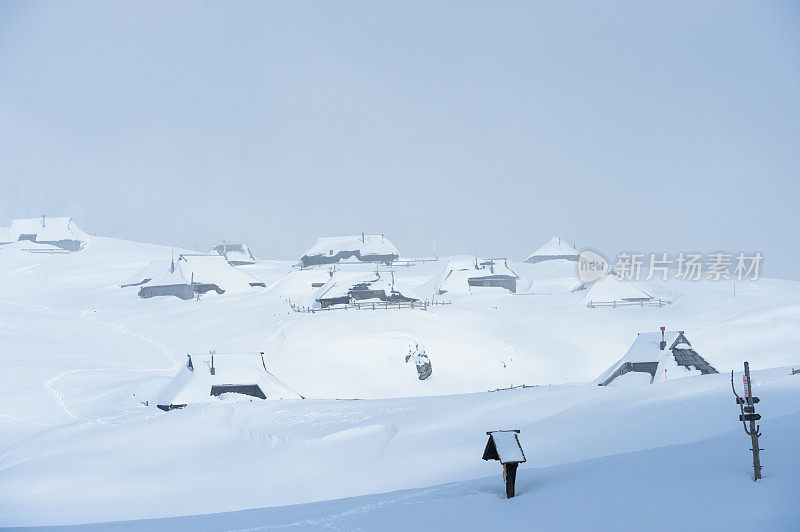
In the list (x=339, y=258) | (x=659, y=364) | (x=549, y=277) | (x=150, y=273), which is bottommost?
(x=549, y=277)

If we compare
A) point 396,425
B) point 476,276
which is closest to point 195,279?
point 476,276

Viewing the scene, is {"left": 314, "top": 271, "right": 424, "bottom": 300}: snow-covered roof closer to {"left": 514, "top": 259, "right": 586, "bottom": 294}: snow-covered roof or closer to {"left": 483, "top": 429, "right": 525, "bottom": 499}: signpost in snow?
{"left": 514, "top": 259, "right": 586, "bottom": 294}: snow-covered roof

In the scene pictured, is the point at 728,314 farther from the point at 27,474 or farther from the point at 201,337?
the point at 27,474

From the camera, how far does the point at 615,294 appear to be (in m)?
56.2

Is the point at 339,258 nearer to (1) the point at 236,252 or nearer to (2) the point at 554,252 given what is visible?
(1) the point at 236,252

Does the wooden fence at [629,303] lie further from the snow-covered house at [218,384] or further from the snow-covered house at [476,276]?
the snow-covered house at [218,384]

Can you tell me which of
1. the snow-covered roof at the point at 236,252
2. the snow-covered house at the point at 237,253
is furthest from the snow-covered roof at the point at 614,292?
the snow-covered roof at the point at 236,252

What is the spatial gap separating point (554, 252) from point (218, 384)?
8145 cm

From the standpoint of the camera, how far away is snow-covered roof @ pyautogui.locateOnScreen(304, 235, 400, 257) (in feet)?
300

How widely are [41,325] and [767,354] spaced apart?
48.5 meters

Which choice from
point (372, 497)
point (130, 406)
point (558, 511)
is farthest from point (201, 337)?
point (558, 511)

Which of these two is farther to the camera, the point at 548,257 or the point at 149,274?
the point at 548,257

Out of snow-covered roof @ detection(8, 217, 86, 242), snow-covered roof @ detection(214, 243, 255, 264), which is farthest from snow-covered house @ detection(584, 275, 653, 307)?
snow-covered roof @ detection(8, 217, 86, 242)

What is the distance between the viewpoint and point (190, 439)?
20.0 m
